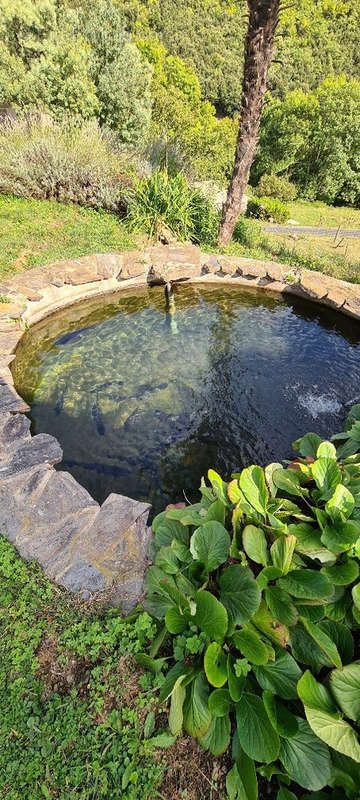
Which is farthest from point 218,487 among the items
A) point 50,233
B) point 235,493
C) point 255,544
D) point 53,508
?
point 50,233

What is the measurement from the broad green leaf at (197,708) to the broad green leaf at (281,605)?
1.46 ft

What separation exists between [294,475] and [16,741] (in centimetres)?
183

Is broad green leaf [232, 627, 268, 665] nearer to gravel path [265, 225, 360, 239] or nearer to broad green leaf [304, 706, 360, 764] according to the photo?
broad green leaf [304, 706, 360, 764]

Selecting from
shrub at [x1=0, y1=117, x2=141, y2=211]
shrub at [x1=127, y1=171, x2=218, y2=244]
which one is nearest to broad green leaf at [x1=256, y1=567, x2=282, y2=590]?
shrub at [x1=127, y1=171, x2=218, y2=244]

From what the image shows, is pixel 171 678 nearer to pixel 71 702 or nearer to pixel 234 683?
pixel 234 683

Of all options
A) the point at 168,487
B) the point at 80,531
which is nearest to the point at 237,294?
the point at 168,487

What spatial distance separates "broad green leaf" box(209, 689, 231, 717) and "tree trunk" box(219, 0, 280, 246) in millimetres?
8898

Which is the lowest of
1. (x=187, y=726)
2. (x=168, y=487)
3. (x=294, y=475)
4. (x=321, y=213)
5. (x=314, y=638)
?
(x=168, y=487)

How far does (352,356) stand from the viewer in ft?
17.5

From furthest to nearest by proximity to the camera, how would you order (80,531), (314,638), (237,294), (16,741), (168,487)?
1. (237,294)
2. (168,487)
3. (80,531)
4. (16,741)
5. (314,638)

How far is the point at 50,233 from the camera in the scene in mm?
7629

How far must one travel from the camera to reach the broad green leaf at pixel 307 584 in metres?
1.33

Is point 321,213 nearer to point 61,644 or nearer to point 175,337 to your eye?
point 175,337

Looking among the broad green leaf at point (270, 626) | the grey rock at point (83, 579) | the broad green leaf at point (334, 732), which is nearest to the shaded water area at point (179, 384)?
the grey rock at point (83, 579)
